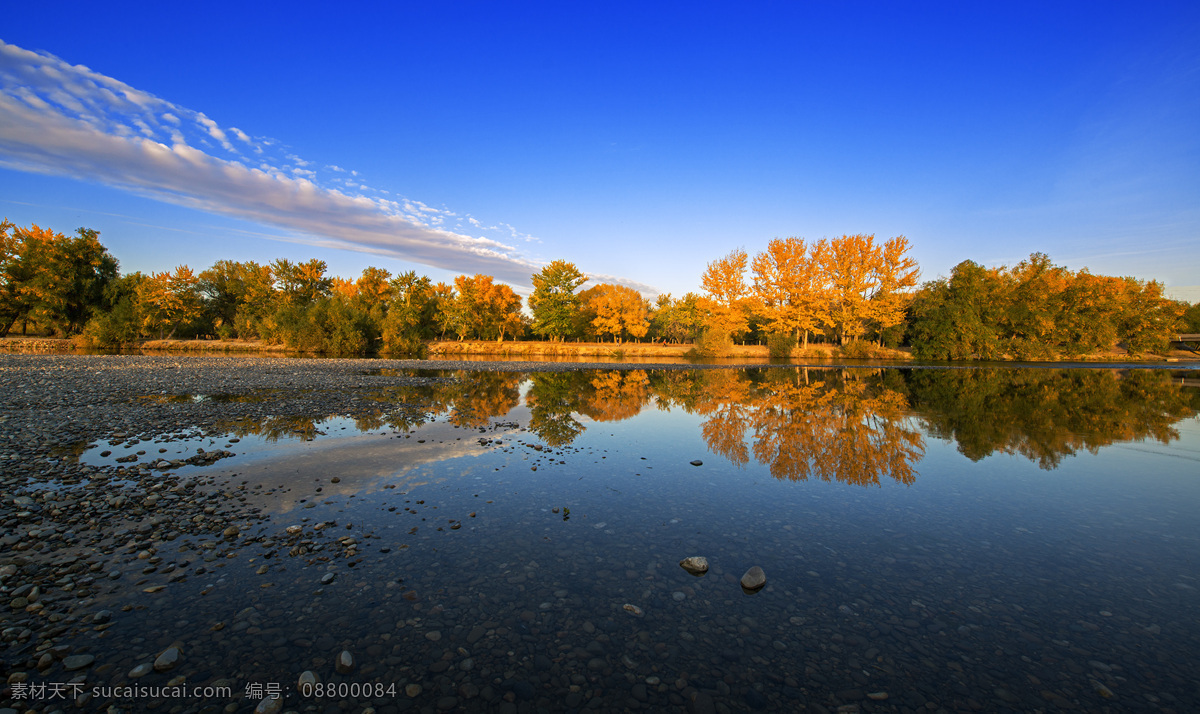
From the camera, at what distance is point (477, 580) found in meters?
6.09

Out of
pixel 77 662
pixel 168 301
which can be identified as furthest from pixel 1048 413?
pixel 168 301

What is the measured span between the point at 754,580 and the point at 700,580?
0.71 meters

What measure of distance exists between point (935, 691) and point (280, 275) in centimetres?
11139

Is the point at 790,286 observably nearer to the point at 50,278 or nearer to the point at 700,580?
the point at 700,580

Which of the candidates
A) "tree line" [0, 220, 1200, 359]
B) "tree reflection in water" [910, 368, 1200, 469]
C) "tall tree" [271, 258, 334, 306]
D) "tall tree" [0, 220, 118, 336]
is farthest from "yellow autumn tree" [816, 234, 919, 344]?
"tall tree" [0, 220, 118, 336]

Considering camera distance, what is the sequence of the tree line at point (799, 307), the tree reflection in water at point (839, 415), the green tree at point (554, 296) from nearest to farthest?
the tree reflection in water at point (839, 415) → the tree line at point (799, 307) → the green tree at point (554, 296)

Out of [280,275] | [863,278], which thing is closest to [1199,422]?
[863,278]

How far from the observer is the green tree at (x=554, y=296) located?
3403 inches

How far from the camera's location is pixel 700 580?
618 centimetres

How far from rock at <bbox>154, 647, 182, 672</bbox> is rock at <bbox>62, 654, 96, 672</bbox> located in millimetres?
557

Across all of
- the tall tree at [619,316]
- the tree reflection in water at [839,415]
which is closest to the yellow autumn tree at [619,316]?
the tall tree at [619,316]

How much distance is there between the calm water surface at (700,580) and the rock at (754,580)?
0.16m

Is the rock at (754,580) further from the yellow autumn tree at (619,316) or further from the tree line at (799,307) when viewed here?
the yellow autumn tree at (619,316)

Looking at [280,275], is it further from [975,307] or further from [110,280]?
[975,307]
